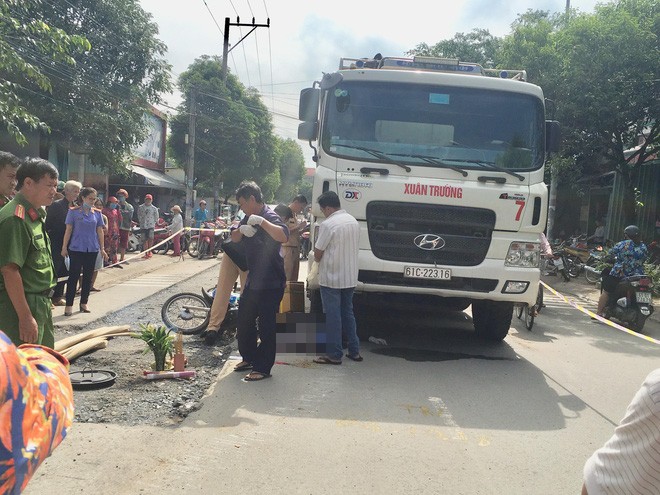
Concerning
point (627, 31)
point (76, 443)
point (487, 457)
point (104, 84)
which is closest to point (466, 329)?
point (487, 457)

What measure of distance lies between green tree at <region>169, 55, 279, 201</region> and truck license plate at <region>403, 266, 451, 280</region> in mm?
30499

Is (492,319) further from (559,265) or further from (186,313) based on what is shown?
(559,265)

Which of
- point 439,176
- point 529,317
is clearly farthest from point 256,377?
point 529,317

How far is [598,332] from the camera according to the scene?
9570mm

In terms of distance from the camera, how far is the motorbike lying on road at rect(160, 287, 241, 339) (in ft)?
23.7

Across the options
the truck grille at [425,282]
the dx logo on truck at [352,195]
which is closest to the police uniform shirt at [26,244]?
the dx logo on truck at [352,195]

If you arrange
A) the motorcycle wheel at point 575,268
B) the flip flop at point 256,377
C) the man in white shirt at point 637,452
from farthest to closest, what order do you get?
the motorcycle wheel at point 575,268 < the flip flop at point 256,377 < the man in white shirt at point 637,452

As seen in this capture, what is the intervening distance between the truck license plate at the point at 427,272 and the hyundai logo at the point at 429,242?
0.76ft

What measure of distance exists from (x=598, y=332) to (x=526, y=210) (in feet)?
13.7

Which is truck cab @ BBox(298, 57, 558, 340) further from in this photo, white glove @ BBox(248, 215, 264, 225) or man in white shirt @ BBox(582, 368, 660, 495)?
man in white shirt @ BBox(582, 368, 660, 495)

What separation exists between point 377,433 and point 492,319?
3817mm

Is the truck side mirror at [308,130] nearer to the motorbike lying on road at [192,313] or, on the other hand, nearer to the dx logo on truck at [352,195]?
the dx logo on truck at [352,195]

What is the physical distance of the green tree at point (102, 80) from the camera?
1611 cm

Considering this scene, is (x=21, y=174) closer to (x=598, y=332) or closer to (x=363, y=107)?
(x=363, y=107)
